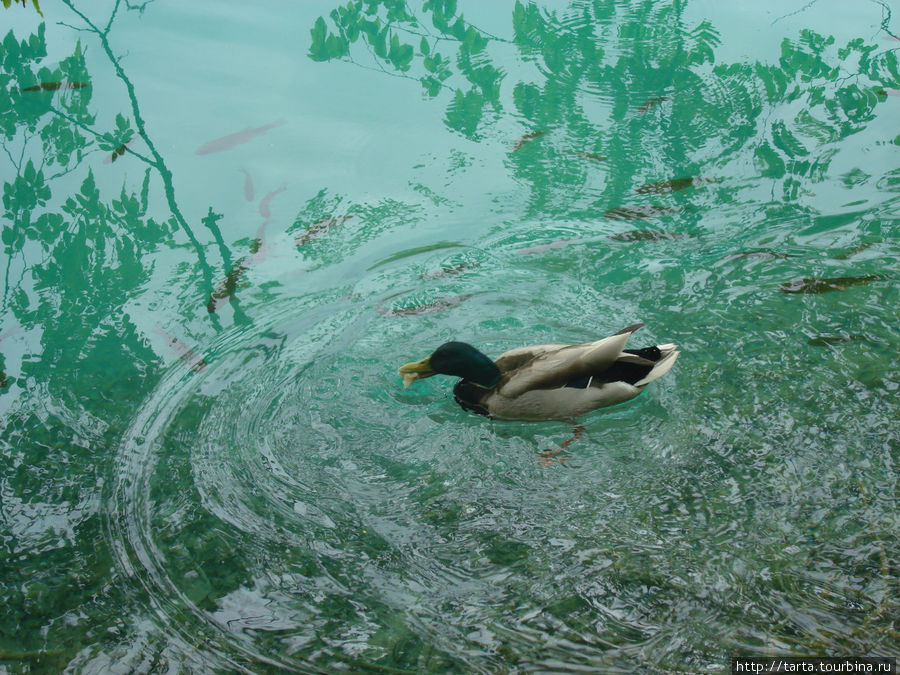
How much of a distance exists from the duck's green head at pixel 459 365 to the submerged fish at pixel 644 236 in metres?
1.53

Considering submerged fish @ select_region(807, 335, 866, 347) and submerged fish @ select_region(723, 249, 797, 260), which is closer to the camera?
submerged fish @ select_region(807, 335, 866, 347)

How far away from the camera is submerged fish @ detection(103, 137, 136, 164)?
5.88 meters

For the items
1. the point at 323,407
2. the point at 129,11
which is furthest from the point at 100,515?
the point at 129,11

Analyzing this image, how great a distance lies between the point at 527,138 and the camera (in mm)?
5977

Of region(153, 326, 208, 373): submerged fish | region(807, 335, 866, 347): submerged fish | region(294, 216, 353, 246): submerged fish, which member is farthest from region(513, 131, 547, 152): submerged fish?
region(153, 326, 208, 373): submerged fish

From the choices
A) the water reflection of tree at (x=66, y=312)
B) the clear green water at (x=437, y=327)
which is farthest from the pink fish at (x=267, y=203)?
the water reflection of tree at (x=66, y=312)

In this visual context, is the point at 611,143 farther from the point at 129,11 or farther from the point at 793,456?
the point at 129,11

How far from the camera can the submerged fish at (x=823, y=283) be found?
439 centimetres

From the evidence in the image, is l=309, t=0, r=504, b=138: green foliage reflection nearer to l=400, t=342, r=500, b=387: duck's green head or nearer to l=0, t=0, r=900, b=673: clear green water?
l=0, t=0, r=900, b=673: clear green water

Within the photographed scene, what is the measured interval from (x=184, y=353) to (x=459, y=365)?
1.54 m

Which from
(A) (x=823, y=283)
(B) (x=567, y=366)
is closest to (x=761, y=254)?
(A) (x=823, y=283)

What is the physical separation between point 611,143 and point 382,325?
252 cm

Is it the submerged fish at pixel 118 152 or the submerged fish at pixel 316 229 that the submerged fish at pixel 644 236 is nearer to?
the submerged fish at pixel 316 229

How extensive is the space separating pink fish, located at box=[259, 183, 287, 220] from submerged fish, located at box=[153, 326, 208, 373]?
131cm
